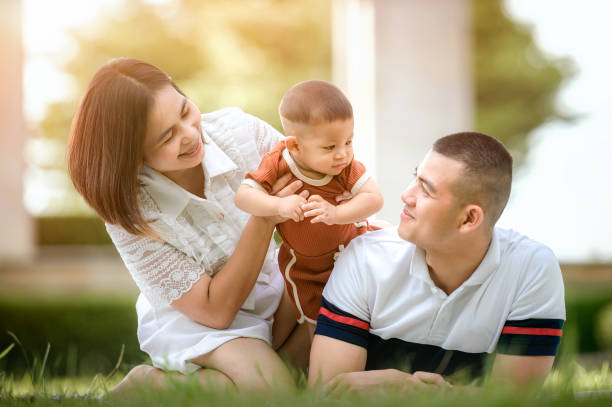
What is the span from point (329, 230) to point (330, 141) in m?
0.46

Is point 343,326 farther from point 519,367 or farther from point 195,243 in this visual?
point 195,243

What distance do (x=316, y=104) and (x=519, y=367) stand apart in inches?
51.3

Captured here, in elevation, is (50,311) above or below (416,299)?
below

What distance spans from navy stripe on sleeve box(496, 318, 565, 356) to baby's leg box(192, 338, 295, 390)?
102 cm

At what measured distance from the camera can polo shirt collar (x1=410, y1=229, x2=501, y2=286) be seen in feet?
9.31

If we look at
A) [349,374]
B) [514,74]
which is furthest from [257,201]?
[514,74]

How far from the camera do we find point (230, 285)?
331 centimetres

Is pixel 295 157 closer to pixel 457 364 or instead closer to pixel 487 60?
pixel 457 364

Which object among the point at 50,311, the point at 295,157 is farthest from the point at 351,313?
the point at 50,311

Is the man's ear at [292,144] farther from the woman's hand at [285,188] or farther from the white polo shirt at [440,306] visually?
the white polo shirt at [440,306]

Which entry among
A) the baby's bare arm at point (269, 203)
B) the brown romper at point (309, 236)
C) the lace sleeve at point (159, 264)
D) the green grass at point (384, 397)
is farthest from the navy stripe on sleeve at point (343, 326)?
the lace sleeve at point (159, 264)

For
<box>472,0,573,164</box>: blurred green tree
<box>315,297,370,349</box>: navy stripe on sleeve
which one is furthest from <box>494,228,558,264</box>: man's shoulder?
<box>472,0,573,164</box>: blurred green tree

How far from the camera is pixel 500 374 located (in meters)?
2.73

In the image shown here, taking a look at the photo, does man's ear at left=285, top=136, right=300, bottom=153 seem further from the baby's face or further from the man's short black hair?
the man's short black hair
